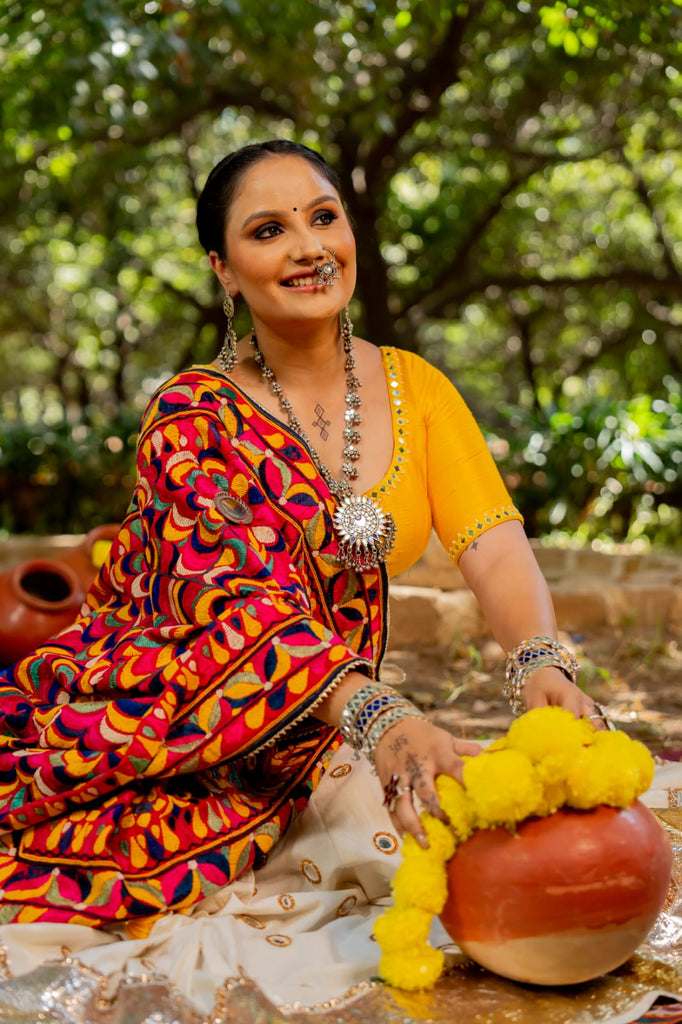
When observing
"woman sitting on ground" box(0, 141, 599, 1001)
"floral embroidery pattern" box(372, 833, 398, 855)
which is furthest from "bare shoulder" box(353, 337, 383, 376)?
"floral embroidery pattern" box(372, 833, 398, 855)

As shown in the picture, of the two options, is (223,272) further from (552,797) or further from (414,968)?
(414,968)

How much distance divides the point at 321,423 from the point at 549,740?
106cm

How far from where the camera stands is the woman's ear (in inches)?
97.1

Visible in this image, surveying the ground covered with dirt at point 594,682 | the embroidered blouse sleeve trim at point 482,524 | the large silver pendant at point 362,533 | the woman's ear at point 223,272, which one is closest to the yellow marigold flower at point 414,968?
the large silver pendant at point 362,533

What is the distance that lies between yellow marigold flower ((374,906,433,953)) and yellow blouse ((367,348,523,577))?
35.8 inches

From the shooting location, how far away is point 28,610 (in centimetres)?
438

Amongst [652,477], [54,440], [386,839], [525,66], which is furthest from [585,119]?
[386,839]

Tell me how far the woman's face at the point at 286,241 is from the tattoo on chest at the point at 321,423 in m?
0.22

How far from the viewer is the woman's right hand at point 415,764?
1.68 meters

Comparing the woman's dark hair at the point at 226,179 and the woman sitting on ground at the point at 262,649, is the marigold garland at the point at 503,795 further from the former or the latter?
the woman's dark hair at the point at 226,179

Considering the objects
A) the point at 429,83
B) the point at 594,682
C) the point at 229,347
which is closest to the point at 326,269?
the point at 229,347

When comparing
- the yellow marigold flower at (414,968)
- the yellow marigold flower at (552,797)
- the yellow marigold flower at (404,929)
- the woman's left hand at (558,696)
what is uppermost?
the yellow marigold flower at (552,797)

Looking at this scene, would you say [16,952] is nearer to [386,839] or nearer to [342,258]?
[386,839]

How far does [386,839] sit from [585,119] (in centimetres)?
925
